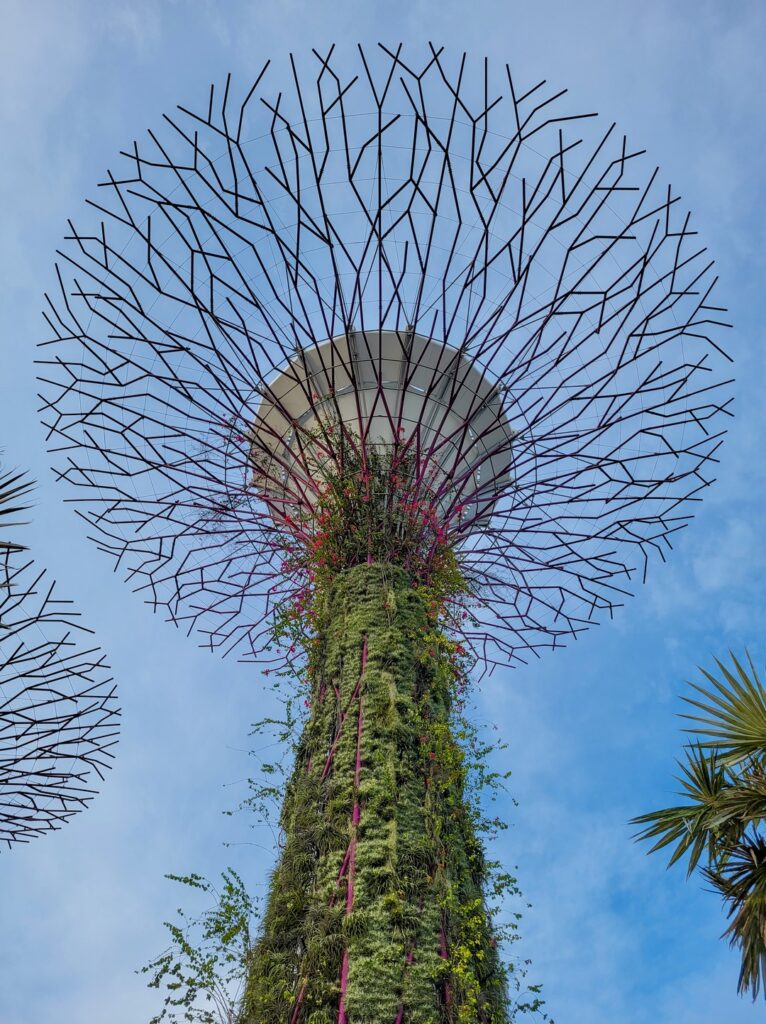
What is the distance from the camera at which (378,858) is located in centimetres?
689

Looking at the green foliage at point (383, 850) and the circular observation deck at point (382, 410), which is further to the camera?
the circular observation deck at point (382, 410)

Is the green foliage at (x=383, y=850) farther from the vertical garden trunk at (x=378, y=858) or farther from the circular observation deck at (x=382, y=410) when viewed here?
the circular observation deck at (x=382, y=410)

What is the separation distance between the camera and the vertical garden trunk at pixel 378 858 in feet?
20.4

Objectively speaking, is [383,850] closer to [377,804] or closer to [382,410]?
[377,804]

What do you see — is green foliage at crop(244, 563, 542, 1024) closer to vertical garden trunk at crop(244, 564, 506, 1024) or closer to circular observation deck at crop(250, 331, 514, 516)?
vertical garden trunk at crop(244, 564, 506, 1024)

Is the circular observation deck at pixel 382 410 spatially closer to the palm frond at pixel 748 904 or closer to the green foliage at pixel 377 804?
the green foliage at pixel 377 804

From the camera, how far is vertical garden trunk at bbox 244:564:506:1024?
20.4 feet

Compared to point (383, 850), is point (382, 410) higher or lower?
higher

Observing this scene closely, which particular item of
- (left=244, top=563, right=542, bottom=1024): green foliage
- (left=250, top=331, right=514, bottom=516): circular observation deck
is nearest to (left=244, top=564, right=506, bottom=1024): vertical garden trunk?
(left=244, top=563, right=542, bottom=1024): green foliage

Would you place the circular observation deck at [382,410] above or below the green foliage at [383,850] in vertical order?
above

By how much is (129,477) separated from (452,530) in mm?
4456

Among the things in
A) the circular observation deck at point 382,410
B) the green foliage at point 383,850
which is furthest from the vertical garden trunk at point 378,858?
the circular observation deck at point 382,410

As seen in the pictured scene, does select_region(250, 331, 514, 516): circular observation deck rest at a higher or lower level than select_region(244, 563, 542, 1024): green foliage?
higher

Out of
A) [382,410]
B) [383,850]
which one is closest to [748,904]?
[383,850]
